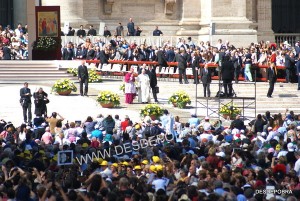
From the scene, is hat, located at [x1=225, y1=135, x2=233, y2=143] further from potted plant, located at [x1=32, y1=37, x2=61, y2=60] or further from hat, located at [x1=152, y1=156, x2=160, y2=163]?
potted plant, located at [x1=32, y1=37, x2=61, y2=60]

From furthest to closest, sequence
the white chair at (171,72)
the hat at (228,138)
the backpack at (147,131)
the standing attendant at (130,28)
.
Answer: the standing attendant at (130,28), the white chair at (171,72), the backpack at (147,131), the hat at (228,138)

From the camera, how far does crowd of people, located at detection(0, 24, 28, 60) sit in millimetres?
55650

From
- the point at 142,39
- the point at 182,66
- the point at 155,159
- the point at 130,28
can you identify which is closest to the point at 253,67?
the point at 182,66

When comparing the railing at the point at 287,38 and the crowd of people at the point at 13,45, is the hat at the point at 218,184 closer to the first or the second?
the crowd of people at the point at 13,45

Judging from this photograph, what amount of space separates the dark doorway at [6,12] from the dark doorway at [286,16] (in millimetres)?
14643

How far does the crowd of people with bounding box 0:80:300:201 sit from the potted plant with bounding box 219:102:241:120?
5224 millimetres

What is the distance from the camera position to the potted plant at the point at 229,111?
42406 mm

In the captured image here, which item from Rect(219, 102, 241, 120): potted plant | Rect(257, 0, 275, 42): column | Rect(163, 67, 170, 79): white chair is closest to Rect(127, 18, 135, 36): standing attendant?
Rect(257, 0, 275, 42): column

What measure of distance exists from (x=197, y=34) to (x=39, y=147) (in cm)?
3342

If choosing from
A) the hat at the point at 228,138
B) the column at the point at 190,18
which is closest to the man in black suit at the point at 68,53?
the column at the point at 190,18

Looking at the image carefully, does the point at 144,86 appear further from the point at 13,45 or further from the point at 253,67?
the point at 13,45

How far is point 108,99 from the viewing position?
44.3m

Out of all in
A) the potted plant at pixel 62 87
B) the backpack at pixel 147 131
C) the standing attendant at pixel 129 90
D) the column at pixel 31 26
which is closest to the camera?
the backpack at pixel 147 131

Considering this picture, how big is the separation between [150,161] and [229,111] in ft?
54.1
